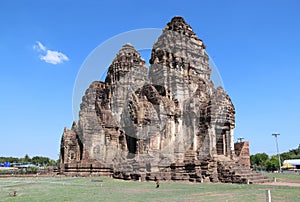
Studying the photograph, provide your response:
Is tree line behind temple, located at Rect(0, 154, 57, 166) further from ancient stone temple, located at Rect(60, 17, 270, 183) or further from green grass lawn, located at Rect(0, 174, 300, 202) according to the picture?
green grass lawn, located at Rect(0, 174, 300, 202)

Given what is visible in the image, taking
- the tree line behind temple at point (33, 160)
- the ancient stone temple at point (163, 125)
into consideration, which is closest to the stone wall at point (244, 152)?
the ancient stone temple at point (163, 125)

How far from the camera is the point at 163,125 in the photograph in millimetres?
27891

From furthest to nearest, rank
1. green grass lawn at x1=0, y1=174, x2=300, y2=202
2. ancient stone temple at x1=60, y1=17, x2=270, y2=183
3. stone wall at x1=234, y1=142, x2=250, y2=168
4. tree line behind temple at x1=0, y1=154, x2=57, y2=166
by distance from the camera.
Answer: tree line behind temple at x1=0, y1=154, x2=57, y2=166, stone wall at x1=234, y1=142, x2=250, y2=168, ancient stone temple at x1=60, y1=17, x2=270, y2=183, green grass lawn at x1=0, y1=174, x2=300, y2=202

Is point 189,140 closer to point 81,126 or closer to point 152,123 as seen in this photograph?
point 152,123

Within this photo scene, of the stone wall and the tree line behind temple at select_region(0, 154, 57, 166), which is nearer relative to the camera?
the stone wall

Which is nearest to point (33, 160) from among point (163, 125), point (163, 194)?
point (163, 125)

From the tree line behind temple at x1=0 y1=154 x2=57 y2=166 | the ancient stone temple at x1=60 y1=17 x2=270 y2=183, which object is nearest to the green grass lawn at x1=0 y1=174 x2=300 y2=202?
the ancient stone temple at x1=60 y1=17 x2=270 y2=183

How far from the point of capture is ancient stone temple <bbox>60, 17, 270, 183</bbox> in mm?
24984

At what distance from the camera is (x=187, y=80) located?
31953 millimetres

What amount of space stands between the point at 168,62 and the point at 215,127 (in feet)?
32.6

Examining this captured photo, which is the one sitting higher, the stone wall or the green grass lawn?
the stone wall

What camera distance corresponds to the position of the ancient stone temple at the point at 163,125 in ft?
82.0

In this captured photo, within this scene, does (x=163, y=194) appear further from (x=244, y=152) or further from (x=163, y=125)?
(x=244, y=152)

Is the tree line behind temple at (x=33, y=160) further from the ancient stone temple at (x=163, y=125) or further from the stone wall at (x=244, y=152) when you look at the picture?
the stone wall at (x=244, y=152)
